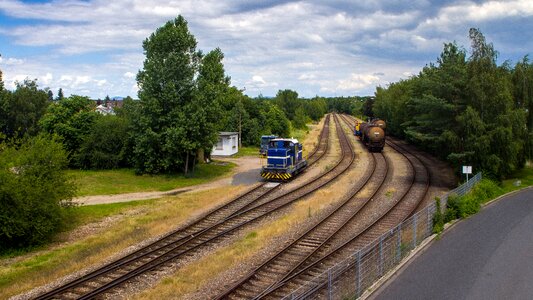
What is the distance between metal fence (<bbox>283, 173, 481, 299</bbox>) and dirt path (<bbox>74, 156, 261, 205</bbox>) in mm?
15599

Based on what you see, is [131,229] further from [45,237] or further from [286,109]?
[286,109]

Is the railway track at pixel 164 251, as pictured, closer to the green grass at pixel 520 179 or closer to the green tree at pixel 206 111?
the green tree at pixel 206 111

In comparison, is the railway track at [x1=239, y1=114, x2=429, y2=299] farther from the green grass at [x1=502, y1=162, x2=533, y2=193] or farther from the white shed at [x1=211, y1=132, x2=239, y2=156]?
the white shed at [x1=211, y1=132, x2=239, y2=156]

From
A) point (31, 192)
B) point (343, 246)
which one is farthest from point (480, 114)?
point (31, 192)

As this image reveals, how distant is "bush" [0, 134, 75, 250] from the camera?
1800 cm

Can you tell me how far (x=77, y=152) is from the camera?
40.7m

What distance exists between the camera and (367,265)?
1264cm

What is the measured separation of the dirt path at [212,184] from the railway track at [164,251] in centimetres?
700

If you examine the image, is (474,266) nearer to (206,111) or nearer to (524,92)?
(206,111)

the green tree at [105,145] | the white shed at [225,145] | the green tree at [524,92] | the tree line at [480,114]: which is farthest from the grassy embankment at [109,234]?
the green tree at [524,92]

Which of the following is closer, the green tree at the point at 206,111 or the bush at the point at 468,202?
the bush at the point at 468,202

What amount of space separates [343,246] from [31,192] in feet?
42.9

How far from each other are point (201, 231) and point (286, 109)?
95274 millimetres

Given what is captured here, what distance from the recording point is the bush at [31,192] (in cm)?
1800
